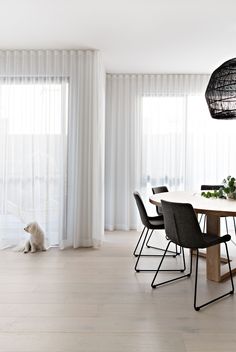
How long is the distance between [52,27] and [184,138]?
2.70 m

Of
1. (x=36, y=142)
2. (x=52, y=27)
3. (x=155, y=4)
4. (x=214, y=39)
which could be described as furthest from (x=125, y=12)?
(x=36, y=142)

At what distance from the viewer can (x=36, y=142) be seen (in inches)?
157

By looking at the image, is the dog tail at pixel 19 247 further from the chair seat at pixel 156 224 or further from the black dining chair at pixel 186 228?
the black dining chair at pixel 186 228

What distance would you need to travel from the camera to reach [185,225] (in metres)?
2.36

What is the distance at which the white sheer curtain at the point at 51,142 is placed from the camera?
3969mm

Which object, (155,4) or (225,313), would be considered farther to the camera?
(155,4)

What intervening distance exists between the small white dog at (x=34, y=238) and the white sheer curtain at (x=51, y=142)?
232mm

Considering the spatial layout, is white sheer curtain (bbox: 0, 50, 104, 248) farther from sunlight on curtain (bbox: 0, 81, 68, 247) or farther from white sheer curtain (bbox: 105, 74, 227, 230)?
white sheer curtain (bbox: 105, 74, 227, 230)

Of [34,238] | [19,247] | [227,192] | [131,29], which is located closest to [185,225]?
[227,192]

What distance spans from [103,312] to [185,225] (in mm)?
930

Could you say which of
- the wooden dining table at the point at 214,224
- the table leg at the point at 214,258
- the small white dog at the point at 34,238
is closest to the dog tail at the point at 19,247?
the small white dog at the point at 34,238

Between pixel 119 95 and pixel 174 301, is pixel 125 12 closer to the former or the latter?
pixel 119 95

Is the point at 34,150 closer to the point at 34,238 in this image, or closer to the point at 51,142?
the point at 51,142

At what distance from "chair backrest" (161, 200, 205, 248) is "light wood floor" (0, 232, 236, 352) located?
19.7 inches
